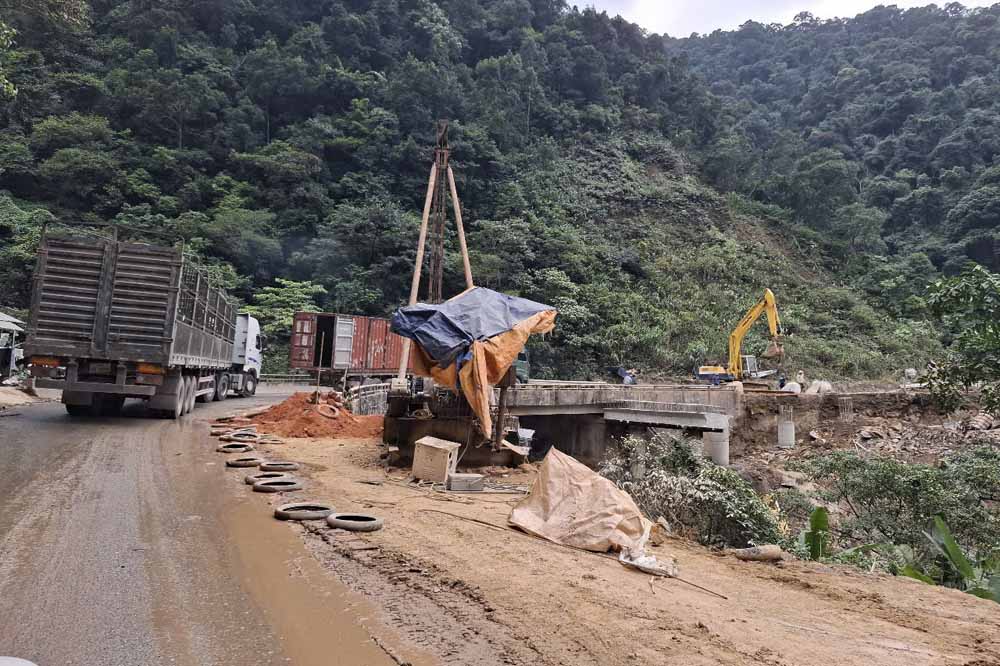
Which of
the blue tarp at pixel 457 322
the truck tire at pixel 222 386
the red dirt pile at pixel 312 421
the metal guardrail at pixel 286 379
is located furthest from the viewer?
the metal guardrail at pixel 286 379

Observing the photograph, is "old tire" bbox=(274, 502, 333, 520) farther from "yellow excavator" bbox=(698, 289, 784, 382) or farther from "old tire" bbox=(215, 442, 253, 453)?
"yellow excavator" bbox=(698, 289, 784, 382)

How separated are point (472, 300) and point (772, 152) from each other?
6427 centimetres

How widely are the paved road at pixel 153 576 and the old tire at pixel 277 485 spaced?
0.17 metres

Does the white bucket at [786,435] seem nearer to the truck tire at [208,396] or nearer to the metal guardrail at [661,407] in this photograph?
the metal guardrail at [661,407]

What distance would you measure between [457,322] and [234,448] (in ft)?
15.7

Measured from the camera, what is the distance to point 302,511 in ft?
20.4

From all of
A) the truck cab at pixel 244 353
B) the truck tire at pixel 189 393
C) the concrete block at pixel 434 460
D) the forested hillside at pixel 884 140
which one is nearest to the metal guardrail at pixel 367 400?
the truck tire at pixel 189 393

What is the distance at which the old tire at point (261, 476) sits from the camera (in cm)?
768

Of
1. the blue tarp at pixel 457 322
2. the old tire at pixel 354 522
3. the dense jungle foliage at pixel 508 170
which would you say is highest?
the dense jungle foliage at pixel 508 170

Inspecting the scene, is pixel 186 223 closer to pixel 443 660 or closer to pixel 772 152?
pixel 443 660

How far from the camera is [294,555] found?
498 centimetres

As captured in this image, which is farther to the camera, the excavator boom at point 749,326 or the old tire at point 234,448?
the excavator boom at point 749,326

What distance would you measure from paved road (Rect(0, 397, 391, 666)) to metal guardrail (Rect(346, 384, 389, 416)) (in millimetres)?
9119

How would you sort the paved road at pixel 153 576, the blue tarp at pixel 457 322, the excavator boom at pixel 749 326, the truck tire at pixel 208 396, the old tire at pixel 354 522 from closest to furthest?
the paved road at pixel 153 576 < the old tire at pixel 354 522 < the blue tarp at pixel 457 322 < the truck tire at pixel 208 396 < the excavator boom at pixel 749 326
